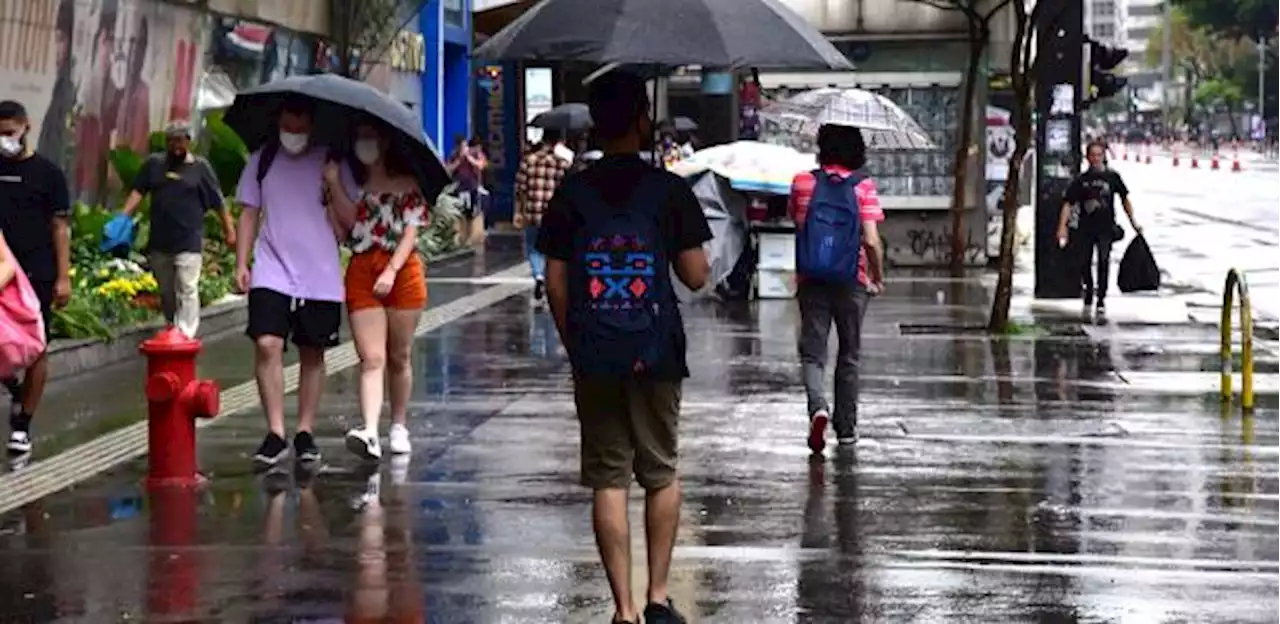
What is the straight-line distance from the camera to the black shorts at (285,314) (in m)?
10.8

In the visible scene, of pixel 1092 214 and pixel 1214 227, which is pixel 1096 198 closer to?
pixel 1092 214

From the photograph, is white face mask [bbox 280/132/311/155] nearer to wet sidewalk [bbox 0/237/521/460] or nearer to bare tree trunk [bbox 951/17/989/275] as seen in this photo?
wet sidewalk [bbox 0/237/521/460]

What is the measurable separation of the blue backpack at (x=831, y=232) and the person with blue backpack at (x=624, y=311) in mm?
4040

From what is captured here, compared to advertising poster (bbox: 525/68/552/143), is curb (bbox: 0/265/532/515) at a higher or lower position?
lower

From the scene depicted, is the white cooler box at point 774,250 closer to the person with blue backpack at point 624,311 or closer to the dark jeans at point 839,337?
the dark jeans at point 839,337

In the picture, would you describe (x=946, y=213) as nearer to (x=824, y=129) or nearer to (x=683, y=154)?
(x=683, y=154)

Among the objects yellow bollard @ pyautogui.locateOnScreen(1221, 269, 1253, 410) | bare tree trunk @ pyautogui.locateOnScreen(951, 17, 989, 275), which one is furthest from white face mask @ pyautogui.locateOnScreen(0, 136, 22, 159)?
bare tree trunk @ pyautogui.locateOnScreen(951, 17, 989, 275)

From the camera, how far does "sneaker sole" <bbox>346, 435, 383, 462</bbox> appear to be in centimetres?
1089

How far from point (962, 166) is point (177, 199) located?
40.1 feet


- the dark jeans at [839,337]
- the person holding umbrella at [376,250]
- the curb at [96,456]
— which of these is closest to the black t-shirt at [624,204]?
the curb at [96,456]

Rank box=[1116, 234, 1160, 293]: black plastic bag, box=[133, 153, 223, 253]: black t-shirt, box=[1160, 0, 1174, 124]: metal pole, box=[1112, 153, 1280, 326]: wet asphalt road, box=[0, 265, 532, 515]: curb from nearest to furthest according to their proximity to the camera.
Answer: box=[0, 265, 532, 515]: curb < box=[133, 153, 223, 253]: black t-shirt < box=[1116, 234, 1160, 293]: black plastic bag < box=[1112, 153, 1280, 326]: wet asphalt road < box=[1160, 0, 1174, 124]: metal pole

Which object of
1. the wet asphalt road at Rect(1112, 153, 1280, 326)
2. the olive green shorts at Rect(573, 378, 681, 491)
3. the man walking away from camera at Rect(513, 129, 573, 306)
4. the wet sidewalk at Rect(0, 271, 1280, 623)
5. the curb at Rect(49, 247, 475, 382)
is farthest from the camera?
the wet asphalt road at Rect(1112, 153, 1280, 326)

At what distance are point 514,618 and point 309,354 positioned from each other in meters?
3.68

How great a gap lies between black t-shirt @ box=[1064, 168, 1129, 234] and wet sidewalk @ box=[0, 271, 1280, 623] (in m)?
6.71
